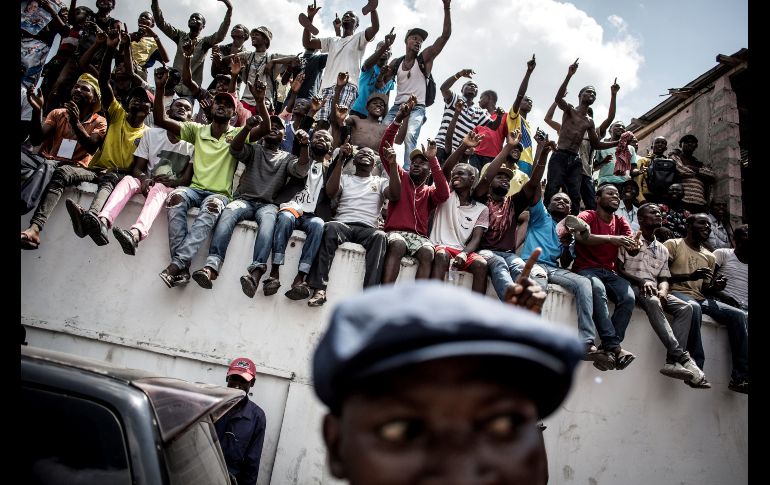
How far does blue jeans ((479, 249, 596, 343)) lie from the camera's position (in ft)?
18.4

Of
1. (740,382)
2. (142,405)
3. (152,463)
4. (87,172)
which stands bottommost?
(152,463)

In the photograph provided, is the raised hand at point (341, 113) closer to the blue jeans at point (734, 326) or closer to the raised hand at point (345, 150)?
the raised hand at point (345, 150)

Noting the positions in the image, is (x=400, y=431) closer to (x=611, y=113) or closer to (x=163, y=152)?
(x=163, y=152)

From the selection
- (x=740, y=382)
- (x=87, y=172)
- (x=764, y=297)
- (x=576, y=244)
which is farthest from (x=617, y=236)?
(x=87, y=172)

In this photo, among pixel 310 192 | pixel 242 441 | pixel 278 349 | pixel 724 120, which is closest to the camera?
pixel 242 441

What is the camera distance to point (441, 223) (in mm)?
6418

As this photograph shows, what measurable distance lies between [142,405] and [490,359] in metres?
1.31

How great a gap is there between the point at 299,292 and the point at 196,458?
321 centimetres

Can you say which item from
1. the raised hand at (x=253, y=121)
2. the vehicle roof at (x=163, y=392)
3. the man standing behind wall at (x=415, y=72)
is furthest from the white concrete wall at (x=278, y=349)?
the man standing behind wall at (x=415, y=72)

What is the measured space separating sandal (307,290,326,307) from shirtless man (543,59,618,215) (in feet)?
15.7

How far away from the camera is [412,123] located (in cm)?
873

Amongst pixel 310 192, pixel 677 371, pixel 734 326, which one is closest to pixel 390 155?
pixel 310 192

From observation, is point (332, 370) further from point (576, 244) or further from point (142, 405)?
point (576, 244)

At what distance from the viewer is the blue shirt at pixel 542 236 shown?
645 centimetres
